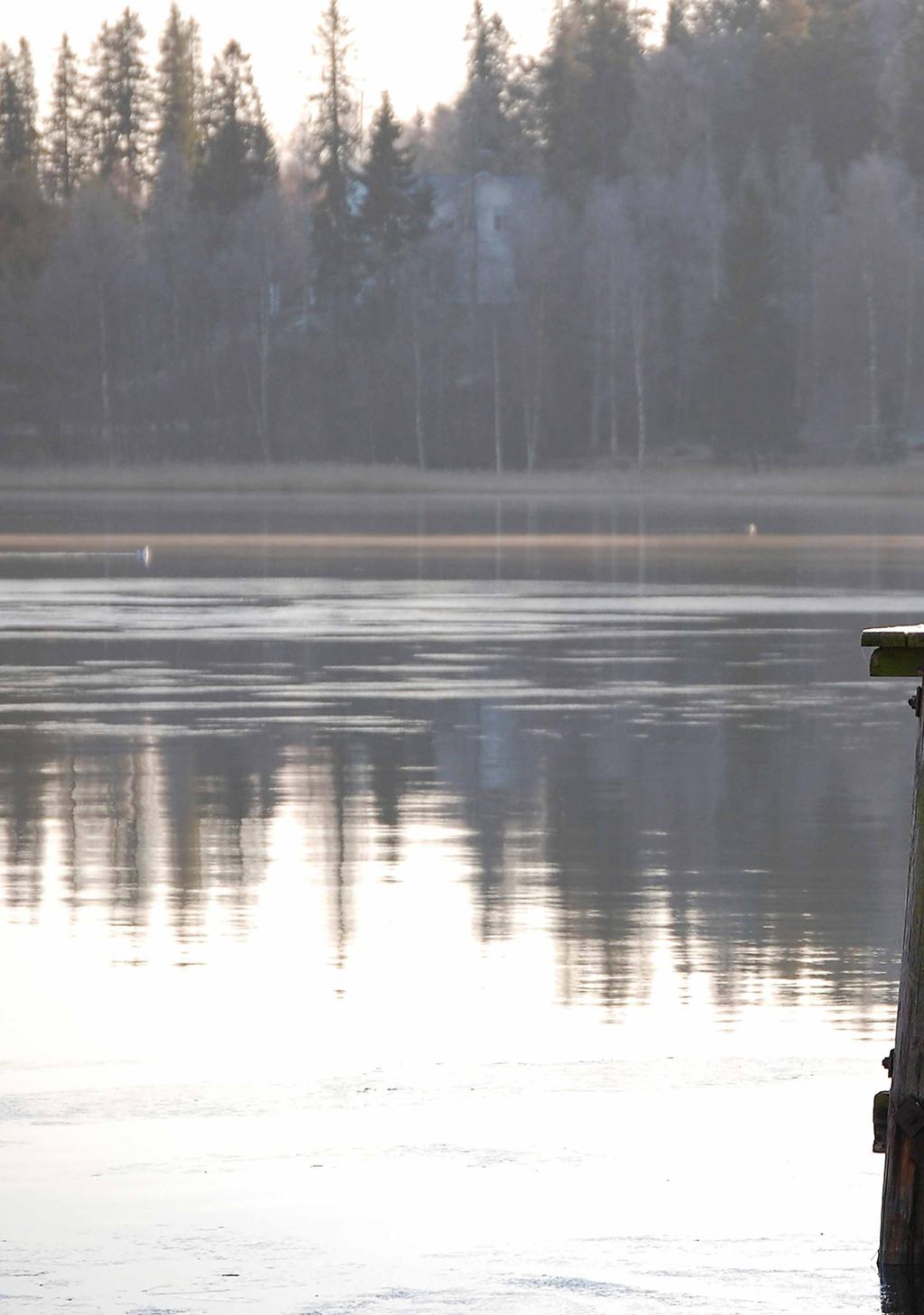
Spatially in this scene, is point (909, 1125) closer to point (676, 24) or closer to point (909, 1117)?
point (909, 1117)

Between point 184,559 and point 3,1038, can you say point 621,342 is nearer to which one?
point 184,559

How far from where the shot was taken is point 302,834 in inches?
586

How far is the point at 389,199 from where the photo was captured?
113m

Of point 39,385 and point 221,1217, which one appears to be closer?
point 221,1217

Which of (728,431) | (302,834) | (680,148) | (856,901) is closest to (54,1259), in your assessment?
(856,901)

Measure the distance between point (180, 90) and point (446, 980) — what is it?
440ft

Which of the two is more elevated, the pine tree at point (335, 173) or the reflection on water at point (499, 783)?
the pine tree at point (335, 173)

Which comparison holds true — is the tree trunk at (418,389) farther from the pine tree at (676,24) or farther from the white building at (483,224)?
the pine tree at (676,24)

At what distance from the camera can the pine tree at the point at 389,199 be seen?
11231cm

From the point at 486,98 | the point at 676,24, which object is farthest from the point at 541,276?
the point at 676,24

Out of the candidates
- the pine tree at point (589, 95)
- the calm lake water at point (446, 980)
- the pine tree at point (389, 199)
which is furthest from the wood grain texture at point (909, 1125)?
the pine tree at point (589, 95)

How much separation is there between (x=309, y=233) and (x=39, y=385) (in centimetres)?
1366

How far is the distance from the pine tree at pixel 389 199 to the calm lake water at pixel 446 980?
88.2 metres

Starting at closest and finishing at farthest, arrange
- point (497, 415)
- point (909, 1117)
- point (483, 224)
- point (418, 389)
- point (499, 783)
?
point (909, 1117) < point (499, 783) < point (497, 415) < point (418, 389) < point (483, 224)
